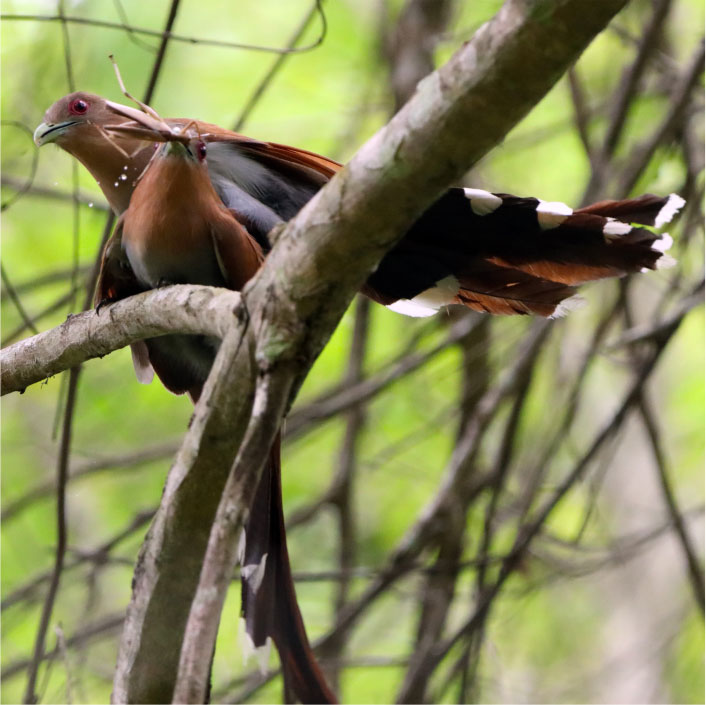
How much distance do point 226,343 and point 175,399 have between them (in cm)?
347

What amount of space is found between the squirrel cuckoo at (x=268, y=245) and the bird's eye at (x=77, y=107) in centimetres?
26

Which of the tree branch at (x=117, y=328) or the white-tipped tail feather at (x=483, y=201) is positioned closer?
the tree branch at (x=117, y=328)

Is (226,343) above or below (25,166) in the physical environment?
below

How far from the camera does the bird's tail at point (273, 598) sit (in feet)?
6.10

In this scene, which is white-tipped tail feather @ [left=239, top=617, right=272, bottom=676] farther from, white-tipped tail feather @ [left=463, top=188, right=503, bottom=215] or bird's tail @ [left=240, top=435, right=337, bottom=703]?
white-tipped tail feather @ [left=463, top=188, right=503, bottom=215]

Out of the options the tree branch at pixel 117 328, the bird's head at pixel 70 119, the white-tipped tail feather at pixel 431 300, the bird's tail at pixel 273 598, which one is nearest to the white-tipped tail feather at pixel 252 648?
the bird's tail at pixel 273 598

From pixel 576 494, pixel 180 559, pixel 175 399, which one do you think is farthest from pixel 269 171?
pixel 576 494

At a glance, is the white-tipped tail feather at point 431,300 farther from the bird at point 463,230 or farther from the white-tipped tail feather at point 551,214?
the white-tipped tail feather at point 551,214

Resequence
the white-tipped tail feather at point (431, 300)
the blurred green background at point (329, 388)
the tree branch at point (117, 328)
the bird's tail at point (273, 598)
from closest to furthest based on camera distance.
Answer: the tree branch at point (117, 328)
the bird's tail at point (273, 598)
the white-tipped tail feather at point (431, 300)
the blurred green background at point (329, 388)

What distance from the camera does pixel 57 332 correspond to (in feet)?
6.61

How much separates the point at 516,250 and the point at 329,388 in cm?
238

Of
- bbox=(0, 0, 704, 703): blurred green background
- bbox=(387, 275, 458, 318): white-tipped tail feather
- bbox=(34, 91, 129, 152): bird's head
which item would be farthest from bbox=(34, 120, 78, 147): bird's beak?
bbox=(387, 275, 458, 318): white-tipped tail feather

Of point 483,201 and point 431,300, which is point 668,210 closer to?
point 483,201

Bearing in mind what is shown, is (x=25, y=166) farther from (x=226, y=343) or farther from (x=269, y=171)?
(x=226, y=343)
